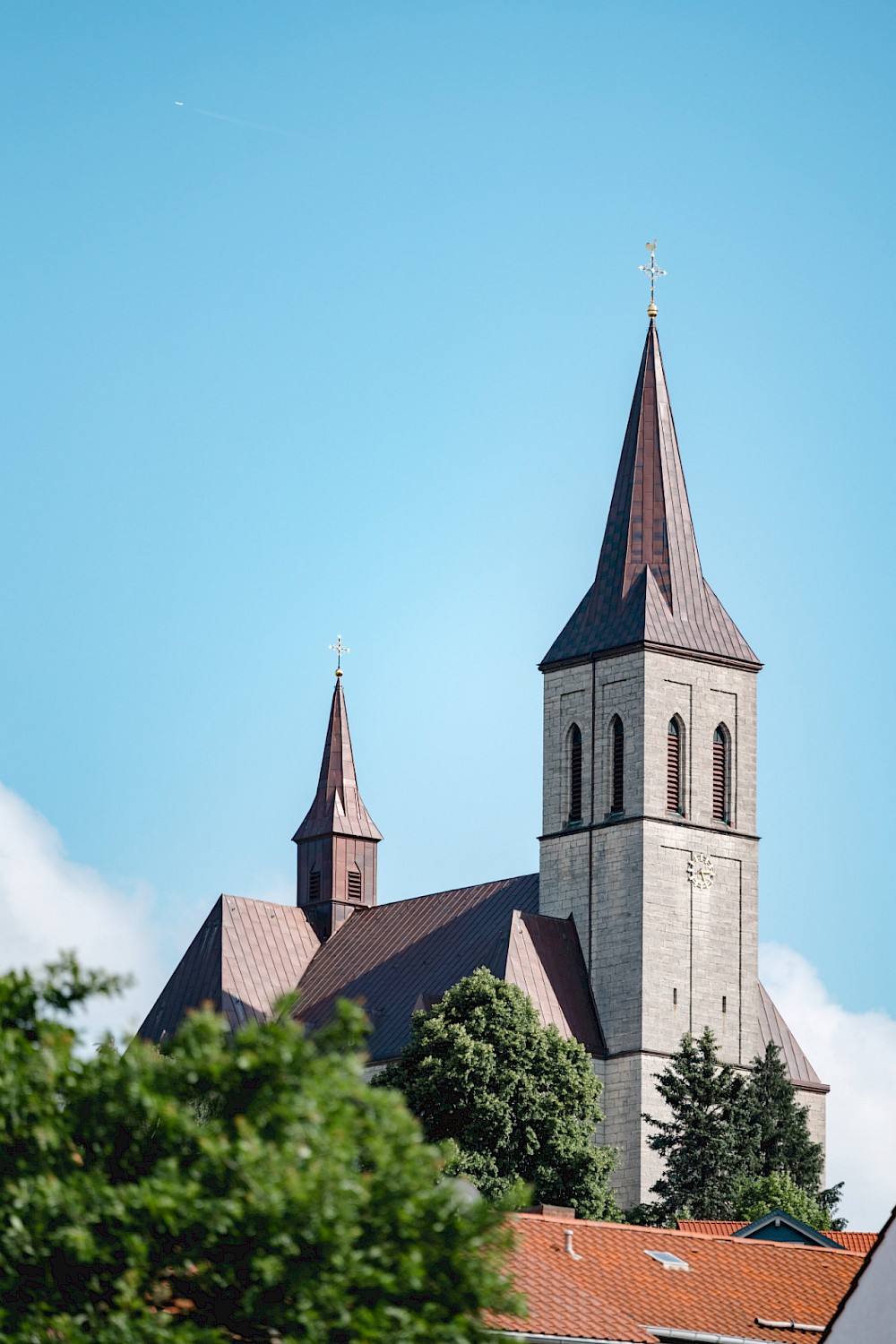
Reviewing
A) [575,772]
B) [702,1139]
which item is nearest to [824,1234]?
[702,1139]

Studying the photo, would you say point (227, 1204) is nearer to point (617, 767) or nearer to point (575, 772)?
point (617, 767)

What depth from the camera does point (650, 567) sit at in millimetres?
84438

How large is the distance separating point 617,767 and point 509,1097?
1715 cm

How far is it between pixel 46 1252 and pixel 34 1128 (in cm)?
82

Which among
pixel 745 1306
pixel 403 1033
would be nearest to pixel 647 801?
pixel 403 1033

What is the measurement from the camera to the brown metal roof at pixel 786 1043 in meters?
82.9

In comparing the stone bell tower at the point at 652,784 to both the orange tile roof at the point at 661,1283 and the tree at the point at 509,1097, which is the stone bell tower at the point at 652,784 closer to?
the tree at the point at 509,1097

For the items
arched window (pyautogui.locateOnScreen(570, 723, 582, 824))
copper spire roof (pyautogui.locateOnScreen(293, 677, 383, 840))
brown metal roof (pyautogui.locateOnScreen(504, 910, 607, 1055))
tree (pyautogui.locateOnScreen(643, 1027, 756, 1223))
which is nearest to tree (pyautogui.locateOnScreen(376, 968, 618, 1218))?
tree (pyautogui.locateOnScreen(643, 1027, 756, 1223))

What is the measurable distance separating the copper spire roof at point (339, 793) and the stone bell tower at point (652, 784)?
12.9 metres

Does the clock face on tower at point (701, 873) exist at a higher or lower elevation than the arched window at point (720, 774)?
lower

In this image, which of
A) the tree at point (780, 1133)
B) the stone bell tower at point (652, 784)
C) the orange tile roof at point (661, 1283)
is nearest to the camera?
the orange tile roof at point (661, 1283)

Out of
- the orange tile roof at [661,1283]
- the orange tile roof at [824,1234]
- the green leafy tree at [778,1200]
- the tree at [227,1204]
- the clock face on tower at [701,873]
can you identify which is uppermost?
the clock face on tower at [701,873]

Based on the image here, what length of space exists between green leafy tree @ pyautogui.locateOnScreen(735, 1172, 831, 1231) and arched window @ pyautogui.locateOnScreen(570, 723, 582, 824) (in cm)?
1480

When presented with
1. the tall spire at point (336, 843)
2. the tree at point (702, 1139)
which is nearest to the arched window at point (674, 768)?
the tree at point (702, 1139)
